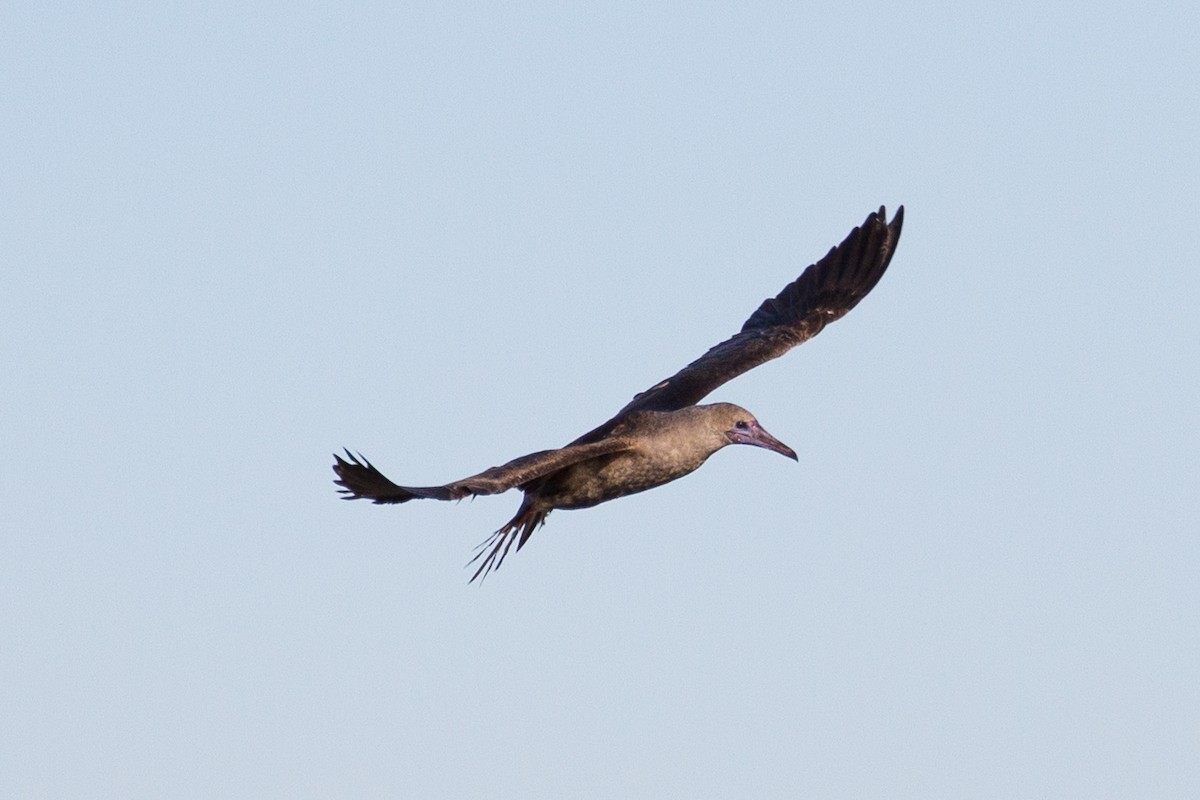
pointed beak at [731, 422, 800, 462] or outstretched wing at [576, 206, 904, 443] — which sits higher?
outstretched wing at [576, 206, 904, 443]

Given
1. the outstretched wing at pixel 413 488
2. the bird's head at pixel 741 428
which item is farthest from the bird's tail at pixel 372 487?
the bird's head at pixel 741 428

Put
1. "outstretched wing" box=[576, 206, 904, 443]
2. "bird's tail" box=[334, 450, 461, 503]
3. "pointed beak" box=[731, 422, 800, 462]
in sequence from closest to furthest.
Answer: "bird's tail" box=[334, 450, 461, 503], "pointed beak" box=[731, 422, 800, 462], "outstretched wing" box=[576, 206, 904, 443]

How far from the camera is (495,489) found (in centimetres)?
1176

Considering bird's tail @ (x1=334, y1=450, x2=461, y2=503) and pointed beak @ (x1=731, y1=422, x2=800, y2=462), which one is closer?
bird's tail @ (x1=334, y1=450, x2=461, y2=503)

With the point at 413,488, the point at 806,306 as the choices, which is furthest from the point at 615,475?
the point at 806,306

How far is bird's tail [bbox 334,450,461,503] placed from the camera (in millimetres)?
11422

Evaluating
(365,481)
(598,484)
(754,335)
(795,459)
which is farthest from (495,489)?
(754,335)

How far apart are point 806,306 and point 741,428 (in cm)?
308

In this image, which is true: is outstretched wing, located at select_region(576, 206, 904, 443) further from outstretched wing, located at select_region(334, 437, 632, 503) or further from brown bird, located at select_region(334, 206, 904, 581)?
outstretched wing, located at select_region(334, 437, 632, 503)

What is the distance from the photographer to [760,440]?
1418cm

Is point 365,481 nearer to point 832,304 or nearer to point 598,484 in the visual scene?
point 598,484

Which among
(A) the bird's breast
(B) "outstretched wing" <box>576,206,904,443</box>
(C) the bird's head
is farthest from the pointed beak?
(B) "outstretched wing" <box>576,206,904,443</box>

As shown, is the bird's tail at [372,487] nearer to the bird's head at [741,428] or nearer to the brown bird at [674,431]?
the brown bird at [674,431]

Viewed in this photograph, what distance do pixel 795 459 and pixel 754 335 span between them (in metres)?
2.64
